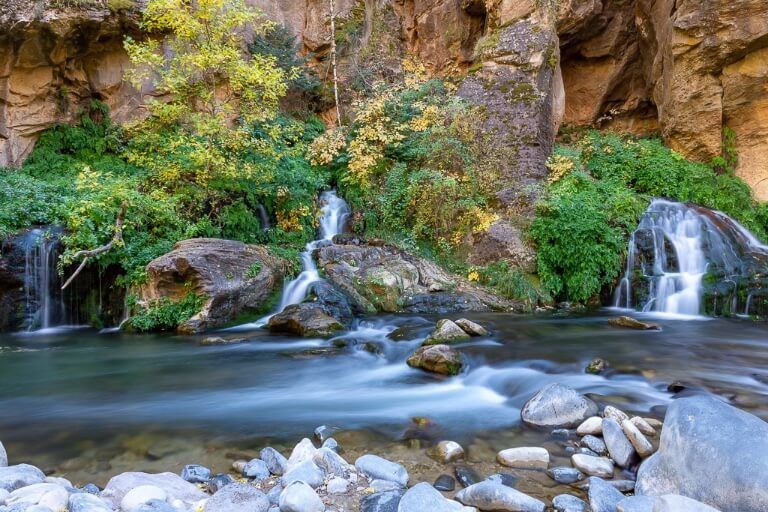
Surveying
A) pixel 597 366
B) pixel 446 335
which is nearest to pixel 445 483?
pixel 597 366

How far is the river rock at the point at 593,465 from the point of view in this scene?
3.42m

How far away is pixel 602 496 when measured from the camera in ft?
9.82

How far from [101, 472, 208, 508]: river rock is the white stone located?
7 cm

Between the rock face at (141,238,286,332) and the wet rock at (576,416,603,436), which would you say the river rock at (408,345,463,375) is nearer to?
the wet rock at (576,416,603,436)

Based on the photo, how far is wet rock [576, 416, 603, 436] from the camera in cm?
397

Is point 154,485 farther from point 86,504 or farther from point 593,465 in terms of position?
point 593,465

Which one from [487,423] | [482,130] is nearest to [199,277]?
[487,423]

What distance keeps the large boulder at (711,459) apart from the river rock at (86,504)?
3.22 meters

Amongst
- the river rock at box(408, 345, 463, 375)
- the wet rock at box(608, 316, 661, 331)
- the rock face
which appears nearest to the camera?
the river rock at box(408, 345, 463, 375)

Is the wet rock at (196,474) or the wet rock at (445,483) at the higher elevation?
the wet rock at (196,474)

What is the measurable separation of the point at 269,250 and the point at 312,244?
1.43 m

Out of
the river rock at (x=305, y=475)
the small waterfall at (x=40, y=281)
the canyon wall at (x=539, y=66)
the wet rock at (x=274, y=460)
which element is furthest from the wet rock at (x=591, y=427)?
the small waterfall at (x=40, y=281)

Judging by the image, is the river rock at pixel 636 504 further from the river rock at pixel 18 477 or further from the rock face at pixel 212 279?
the rock face at pixel 212 279

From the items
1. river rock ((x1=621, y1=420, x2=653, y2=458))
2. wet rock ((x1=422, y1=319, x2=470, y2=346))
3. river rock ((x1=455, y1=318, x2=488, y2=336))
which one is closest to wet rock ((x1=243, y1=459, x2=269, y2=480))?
river rock ((x1=621, y1=420, x2=653, y2=458))
